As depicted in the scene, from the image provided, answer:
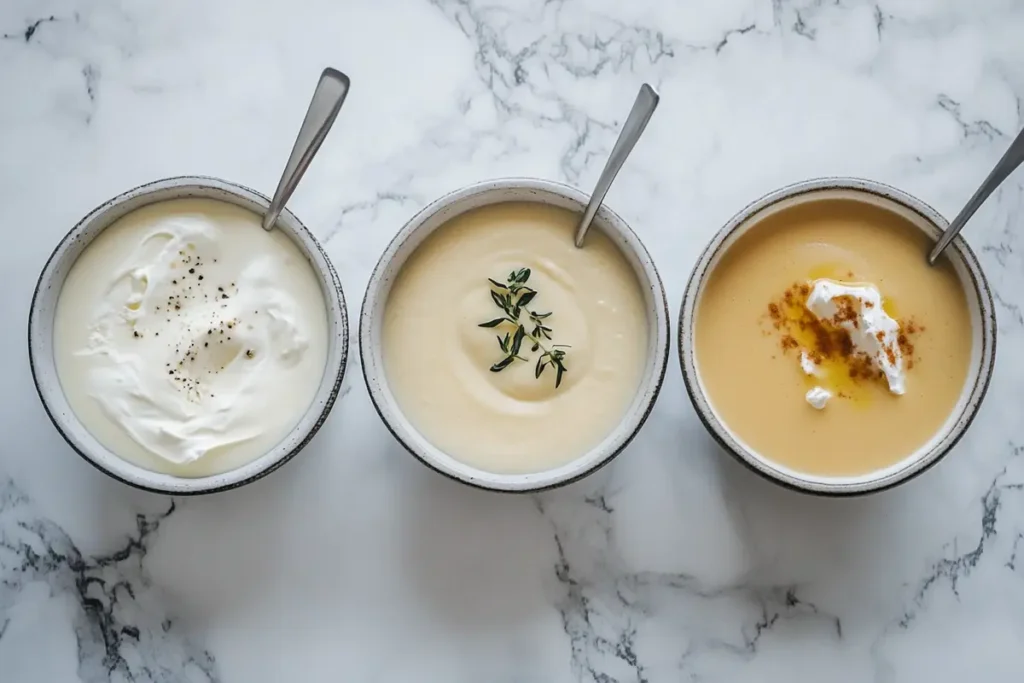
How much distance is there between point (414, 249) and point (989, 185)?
0.88 m

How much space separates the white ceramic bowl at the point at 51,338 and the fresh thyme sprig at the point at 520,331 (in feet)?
0.77

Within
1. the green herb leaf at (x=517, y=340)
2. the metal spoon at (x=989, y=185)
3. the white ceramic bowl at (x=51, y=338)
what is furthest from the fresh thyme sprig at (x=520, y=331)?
the metal spoon at (x=989, y=185)

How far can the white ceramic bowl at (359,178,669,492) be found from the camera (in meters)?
1.64

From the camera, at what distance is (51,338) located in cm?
170

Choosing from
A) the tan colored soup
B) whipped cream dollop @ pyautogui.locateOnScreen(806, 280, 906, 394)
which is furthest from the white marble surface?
whipped cream dollop @ pyautogui.locateOnScreen(806, 280, 906, 394)

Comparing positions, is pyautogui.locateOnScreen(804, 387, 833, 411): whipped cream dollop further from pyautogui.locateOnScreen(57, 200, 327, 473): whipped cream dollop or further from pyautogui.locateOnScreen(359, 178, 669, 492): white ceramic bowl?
pyautogui.locateOnScreen(57, 200, 327, 473): whipped cream dollop

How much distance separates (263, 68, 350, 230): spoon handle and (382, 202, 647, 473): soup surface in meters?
0.21

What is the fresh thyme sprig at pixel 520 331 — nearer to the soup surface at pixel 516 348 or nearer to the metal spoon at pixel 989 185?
the soup surface at pixel 516 348

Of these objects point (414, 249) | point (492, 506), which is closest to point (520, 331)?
point (414, 249)

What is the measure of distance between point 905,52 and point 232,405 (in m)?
1.27

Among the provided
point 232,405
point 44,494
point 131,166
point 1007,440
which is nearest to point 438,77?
point 131,166

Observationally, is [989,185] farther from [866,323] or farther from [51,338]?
[51,338]

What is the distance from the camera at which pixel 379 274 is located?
1678 mm

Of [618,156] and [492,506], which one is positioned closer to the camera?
[618,156]
